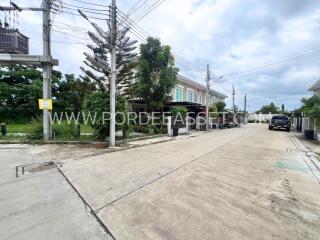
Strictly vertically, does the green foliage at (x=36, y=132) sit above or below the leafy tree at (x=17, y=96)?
below

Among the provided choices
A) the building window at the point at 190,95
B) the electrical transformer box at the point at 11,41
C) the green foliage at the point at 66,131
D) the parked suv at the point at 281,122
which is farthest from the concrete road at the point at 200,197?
the building window at the point at 190,95

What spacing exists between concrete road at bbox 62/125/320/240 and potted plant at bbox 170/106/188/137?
9.88 m

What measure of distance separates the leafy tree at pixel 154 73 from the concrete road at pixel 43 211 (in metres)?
13.3

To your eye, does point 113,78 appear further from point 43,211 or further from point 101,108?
point 43,211

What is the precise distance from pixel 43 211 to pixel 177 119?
15.7 m

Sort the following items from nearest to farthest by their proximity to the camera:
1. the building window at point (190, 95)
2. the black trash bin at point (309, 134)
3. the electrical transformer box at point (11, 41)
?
1. the electrical transformer box at point (11, 41)
2. the black trash bin at point (309, 134)
3. the building window at point (190, 95)

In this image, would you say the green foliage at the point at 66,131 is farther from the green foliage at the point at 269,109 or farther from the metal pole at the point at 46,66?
the green foliage at the point at 269,109

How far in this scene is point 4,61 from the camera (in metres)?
12.4

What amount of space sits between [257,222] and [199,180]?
230 cm

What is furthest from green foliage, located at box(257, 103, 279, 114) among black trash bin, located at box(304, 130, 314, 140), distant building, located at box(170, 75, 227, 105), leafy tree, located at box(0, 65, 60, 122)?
leafy tree, located at box(0, 65, 60, 122)

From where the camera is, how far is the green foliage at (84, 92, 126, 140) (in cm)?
1205

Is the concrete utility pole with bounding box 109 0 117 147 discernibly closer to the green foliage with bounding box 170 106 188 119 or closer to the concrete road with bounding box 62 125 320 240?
the concrete road with bounding box 62 125 320 240

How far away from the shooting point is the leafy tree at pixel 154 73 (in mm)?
18797

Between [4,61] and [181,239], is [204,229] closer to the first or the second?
[181,239]
